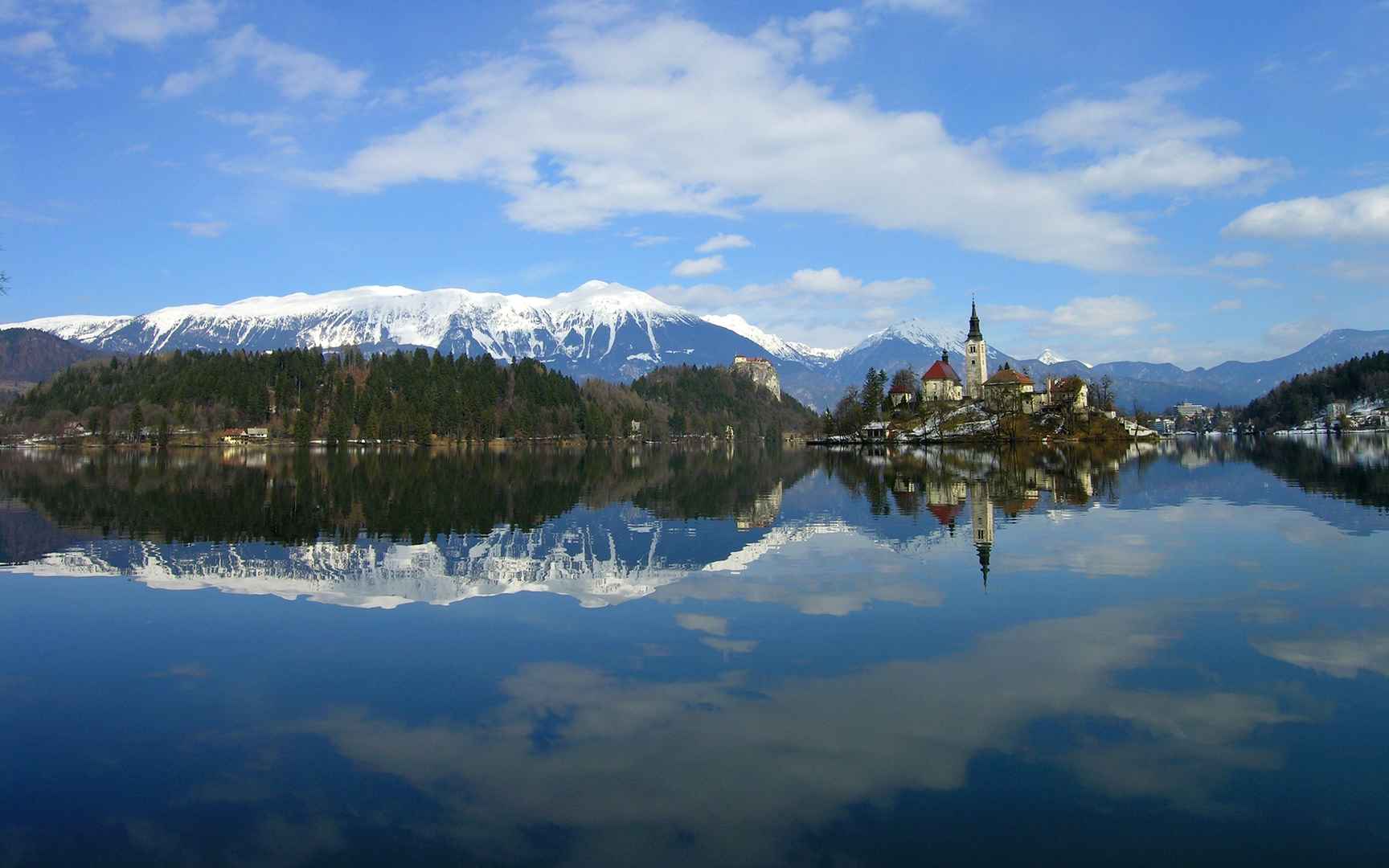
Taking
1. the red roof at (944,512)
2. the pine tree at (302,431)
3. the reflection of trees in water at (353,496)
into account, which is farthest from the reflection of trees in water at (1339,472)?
the pine tree at (302,431)

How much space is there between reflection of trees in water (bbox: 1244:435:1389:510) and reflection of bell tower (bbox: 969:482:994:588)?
17526mm

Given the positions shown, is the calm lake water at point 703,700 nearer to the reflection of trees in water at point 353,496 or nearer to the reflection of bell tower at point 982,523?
the reflection of bell tower at point 982,523

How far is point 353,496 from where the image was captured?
181 feet

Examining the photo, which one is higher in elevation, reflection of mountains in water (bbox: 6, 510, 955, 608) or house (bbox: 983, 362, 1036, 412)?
house (bbox: 983, 362, 1036, 412)

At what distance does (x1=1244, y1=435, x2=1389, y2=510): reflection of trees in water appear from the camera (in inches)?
1881

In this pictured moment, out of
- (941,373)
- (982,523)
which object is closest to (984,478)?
(982,523)

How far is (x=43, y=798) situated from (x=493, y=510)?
113 ft

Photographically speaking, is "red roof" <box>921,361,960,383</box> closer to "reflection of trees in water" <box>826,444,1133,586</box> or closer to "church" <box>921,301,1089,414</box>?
"church" <box>921,301,1089,414</box>

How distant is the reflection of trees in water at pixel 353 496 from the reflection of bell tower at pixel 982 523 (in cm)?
1145

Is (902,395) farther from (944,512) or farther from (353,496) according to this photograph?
(944,512)

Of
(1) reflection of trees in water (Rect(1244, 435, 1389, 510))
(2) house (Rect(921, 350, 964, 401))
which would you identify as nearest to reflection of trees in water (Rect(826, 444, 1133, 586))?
(1) reflection of trees in water (Rect(1244, 435, 1389, 510))

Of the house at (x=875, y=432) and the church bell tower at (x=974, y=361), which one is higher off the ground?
the church bell tower at (x=974, y=361)

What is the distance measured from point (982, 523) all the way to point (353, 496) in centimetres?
3825

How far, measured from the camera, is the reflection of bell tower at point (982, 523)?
91.7 ft
